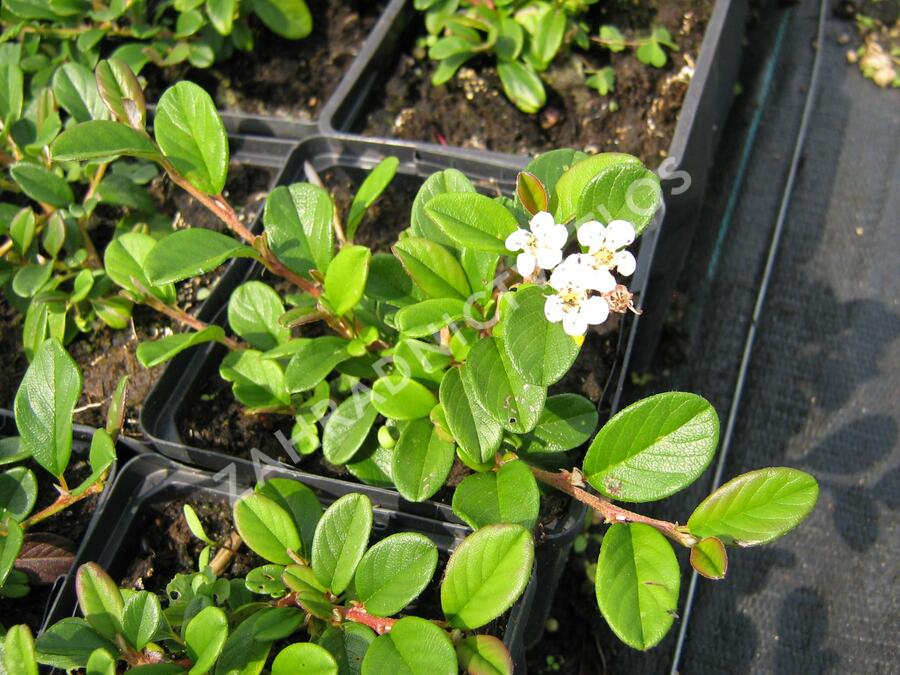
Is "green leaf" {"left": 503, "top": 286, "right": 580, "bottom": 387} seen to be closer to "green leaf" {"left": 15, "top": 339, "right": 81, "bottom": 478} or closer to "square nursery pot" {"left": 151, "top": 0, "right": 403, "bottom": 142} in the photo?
"green leaf" {"left": 15, "top": 339, "right": 81, "bottom": 478}

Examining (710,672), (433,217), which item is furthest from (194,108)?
(710,672)

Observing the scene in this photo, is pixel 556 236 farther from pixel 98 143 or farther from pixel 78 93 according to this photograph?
pixel 78 93

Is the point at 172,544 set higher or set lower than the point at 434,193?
lower

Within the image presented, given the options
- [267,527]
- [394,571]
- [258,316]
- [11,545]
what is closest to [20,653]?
[11,545]

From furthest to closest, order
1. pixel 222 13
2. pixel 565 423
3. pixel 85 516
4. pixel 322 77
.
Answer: pixel 322 77 → pixel 222 13 → pixel 85 516 → pixel 565 423

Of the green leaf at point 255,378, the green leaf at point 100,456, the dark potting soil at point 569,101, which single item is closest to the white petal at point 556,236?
the green leaf at point 255,378

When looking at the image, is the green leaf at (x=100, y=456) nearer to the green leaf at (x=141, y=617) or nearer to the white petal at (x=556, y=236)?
the green leaf at (x=141, y=617)

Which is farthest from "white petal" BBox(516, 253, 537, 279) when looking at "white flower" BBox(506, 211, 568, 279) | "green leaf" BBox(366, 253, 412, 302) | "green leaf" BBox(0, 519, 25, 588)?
"green leaf" BBox(0, 519, 25, 588)
